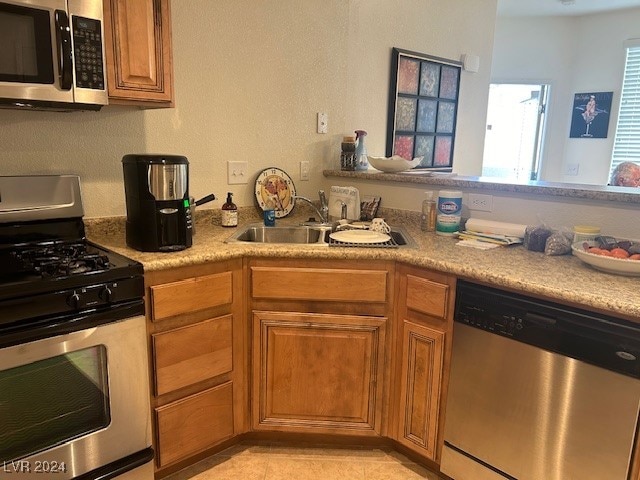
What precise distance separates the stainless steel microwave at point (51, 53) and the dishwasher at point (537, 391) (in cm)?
145

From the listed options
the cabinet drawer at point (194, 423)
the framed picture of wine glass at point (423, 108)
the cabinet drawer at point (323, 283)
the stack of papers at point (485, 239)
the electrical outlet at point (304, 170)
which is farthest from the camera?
the framed picture of wine glass at point (423, 108)

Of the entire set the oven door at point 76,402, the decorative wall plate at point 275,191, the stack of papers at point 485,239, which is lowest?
the oven door at point 76,402

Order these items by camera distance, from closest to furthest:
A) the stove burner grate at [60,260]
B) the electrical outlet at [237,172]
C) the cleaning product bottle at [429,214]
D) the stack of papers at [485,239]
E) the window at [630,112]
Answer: the stove burner grate at [60,260]
the stack of papers at [485,239]
the cleaning product bottle at [429,214]
the electrical outlet at [237,172]
the window at [630,112]

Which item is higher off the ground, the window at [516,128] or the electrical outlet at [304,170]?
the window at [516,128]

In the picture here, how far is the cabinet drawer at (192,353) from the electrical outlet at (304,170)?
117 centimetres

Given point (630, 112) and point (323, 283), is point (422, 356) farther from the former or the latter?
point (630, 112)

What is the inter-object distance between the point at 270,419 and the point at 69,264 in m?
1.03

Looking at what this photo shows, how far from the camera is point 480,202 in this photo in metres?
2.27

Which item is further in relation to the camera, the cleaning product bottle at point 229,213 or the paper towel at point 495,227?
the cleaning product bottle at point 229,213

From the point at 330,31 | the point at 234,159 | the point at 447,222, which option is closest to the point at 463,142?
the point at 330,31

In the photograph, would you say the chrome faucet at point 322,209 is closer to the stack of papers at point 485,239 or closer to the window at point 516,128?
the stack of papers at point 485,239

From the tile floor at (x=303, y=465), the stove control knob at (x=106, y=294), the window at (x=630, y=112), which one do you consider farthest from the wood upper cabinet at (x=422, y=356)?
the window at (x=630, y=112)

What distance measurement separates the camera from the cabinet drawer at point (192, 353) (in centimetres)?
171

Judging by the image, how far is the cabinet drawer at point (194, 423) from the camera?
5.78 ft
